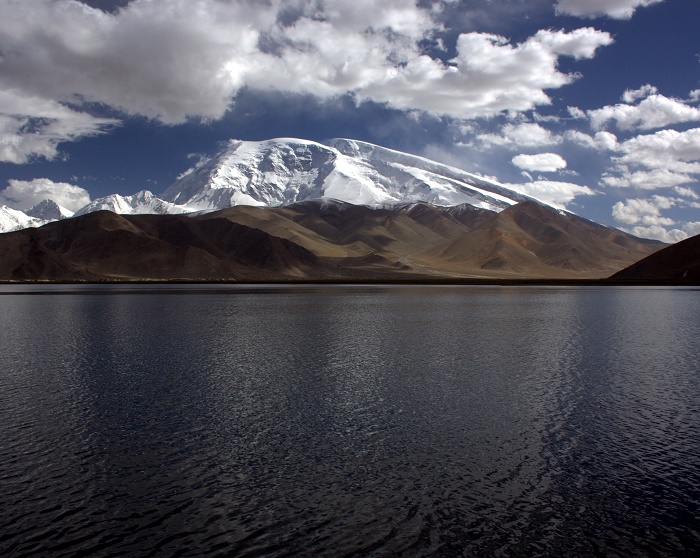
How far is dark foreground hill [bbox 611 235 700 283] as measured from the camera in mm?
172250

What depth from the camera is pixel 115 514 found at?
45.7ft

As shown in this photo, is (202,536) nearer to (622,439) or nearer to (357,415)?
(357,415)

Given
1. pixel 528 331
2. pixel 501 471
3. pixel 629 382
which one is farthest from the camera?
pixel 528 331

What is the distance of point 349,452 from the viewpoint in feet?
60.5

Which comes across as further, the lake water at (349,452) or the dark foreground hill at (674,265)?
the dark foreground hill at (674,265)

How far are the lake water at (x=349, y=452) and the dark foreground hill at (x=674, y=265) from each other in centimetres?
15511

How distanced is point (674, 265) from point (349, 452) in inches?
7553

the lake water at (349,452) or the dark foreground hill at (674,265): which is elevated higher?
the dark foreground hill at (674,265)

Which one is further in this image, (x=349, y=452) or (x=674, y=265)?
(x=674, y=265)

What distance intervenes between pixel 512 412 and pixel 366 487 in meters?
10.1

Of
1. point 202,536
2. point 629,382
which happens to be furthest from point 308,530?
point 629,382

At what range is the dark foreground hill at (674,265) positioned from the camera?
565 feet

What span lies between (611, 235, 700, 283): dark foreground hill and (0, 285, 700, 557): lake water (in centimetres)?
15511

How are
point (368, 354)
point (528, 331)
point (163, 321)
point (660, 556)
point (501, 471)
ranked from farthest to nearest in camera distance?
1. point (163, 321)
2. point (528, 331)
3. point (368, 354)
4. point (501, 471)
5. point (660, 556)
